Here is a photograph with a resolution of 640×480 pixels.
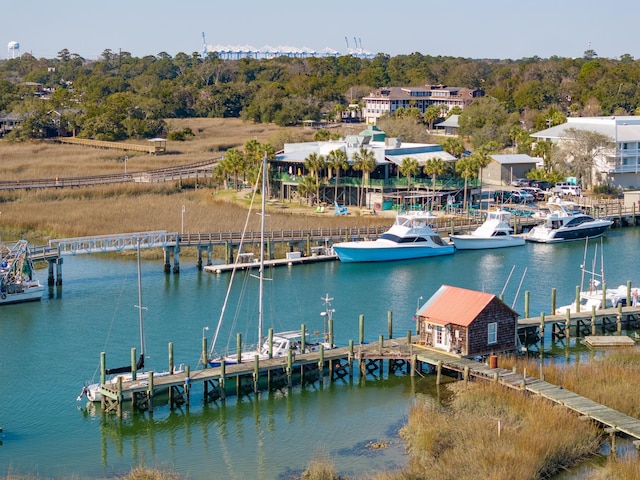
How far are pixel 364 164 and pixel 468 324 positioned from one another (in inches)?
1671

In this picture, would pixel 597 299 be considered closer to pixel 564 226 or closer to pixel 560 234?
pixel 560 234

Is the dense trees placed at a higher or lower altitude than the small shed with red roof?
higher

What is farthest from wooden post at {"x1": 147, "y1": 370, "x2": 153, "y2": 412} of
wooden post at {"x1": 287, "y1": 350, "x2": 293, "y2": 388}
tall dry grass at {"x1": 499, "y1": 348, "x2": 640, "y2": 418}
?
tall dry grass at {"x1": 499, "y1": 348, "x2": 640, "y2": 418}

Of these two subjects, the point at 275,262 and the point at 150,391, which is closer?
the point at 150,391

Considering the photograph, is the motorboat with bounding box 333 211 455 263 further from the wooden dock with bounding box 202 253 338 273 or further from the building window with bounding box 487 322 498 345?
the building window with bounding box 487 322 498 345

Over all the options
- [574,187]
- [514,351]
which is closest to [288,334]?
[514,351]

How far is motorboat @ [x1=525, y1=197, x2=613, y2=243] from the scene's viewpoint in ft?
254

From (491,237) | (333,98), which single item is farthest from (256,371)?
(333,98)

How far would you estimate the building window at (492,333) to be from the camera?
45531 millimetres

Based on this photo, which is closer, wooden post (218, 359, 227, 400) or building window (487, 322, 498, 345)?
wooden post (218, 359, 227, 400)

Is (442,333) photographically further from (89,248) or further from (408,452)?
(89,248)

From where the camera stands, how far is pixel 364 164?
85625 mm

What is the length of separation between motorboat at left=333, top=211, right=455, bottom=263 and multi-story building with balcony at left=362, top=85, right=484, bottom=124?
8274 cm

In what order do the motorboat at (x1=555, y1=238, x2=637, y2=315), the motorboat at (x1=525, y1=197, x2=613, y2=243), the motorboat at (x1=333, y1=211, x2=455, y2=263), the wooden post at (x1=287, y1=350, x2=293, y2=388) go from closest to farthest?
the wooden post at (x1=287, y1=350, x2=293, y2=388), the motorboat at (x1=555, y1=238, x2=637, y2=315), the motorboat at (x1=333, y1=211, x2=455, y2=263), the motorboat at (x1=525, y1=197, x2=613, y2=243)
